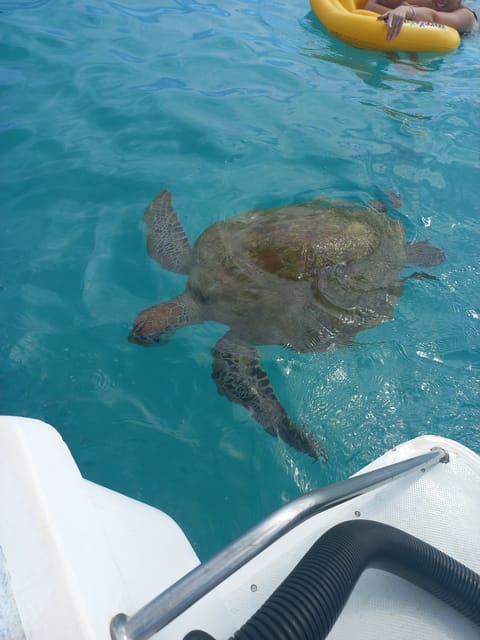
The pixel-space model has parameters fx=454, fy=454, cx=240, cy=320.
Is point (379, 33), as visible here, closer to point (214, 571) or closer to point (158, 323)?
point (158, 323)

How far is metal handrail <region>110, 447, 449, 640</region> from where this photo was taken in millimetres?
1105

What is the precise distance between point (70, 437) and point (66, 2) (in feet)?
28.5

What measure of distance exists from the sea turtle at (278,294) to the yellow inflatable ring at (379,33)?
5.59 m

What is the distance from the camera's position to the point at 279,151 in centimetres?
516

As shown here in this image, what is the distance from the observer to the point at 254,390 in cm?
297

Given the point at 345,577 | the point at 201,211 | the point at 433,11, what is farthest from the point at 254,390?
the point at 433,11

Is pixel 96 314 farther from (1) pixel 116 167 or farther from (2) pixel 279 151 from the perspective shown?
(2) pixel 279 151

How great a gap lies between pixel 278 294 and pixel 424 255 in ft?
5.05

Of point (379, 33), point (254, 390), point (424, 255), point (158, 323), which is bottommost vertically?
point (254, 390)

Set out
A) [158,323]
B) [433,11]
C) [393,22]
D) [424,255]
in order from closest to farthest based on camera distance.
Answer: [158,323] → [424,255] → [393,22] → [433,11]

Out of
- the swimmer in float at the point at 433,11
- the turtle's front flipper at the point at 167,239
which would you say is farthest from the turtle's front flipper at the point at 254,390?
the swimmer in float at the point at 433,11

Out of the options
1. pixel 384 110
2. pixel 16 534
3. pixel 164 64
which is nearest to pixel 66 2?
pixel 164 64

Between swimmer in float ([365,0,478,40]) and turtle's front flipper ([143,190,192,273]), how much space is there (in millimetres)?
6212

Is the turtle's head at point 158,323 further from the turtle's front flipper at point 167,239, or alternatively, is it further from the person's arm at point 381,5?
the person's arm at point 381,5
